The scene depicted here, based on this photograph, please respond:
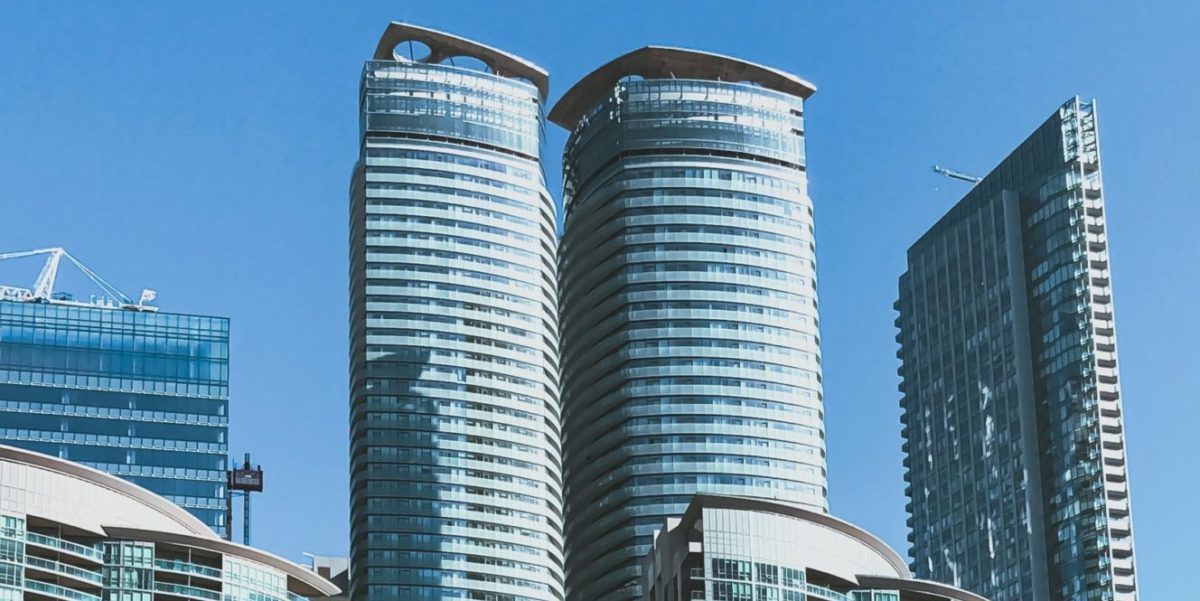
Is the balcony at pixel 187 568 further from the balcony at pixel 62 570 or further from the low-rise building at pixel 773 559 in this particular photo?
the low-rise building at pixel 773 559

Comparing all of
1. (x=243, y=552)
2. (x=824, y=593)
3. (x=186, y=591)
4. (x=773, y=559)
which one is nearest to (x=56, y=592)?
(x=186, y=591)

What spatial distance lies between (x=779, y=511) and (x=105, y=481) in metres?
47.7

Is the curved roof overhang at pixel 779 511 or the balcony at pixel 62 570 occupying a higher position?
the curved roof overhang at pixel 779 511

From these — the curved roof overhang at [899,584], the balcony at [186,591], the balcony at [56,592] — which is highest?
the curved roof overhang at [899,584]

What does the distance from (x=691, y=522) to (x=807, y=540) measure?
8.53m

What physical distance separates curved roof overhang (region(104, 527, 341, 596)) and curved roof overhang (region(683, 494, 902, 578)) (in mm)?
26871

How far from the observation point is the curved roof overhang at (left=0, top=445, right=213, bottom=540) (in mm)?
162250

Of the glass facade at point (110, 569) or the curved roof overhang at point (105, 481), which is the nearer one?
the glass facade at point (110, 569)

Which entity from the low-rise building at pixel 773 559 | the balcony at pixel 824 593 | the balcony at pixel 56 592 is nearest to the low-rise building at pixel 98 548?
the balcony at pixel 56 592

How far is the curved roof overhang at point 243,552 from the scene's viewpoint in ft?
541

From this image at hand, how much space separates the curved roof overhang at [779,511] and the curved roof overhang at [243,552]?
26871 mm

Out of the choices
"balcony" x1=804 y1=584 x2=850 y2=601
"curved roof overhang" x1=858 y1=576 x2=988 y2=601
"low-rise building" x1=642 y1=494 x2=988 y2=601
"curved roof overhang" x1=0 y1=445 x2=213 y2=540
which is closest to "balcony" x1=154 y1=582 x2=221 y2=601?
"curved roof overhang" x1=0 y1=445 x2=213 y2=540

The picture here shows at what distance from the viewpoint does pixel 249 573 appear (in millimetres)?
169000

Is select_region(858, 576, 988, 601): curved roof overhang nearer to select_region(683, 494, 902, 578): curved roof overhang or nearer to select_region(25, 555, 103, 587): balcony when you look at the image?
select_region(683, 494, 902, 578): curved roof overhang
